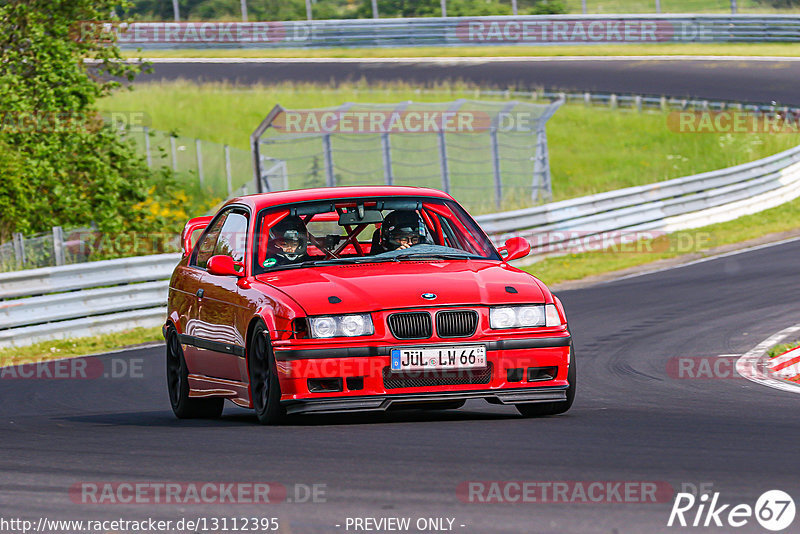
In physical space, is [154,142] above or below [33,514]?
below

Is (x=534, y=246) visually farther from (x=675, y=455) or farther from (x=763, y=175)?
(x=675, y=455)

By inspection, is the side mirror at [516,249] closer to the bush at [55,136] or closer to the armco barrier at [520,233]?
the armco barrier at [520,233]

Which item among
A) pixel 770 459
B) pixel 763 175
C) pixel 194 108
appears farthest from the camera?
pixel 194 108

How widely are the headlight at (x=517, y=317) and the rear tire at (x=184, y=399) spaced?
2559 mm

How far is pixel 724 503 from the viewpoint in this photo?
17.7 feet

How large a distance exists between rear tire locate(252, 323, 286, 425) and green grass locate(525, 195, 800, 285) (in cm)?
1263

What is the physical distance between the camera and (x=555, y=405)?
336 inches

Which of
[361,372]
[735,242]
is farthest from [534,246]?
[361,372]

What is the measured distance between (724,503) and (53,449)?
393 centimetres

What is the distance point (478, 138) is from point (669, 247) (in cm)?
1298

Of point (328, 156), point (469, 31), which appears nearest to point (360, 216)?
point (328, 156)
